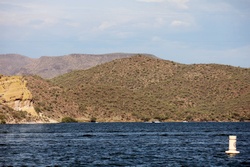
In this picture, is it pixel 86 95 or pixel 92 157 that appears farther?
pixel 86 95

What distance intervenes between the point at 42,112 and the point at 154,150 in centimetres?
11270

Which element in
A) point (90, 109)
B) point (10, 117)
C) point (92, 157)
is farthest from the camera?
point (90, 109)

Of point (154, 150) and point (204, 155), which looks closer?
point (204, 155)

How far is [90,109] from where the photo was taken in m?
184

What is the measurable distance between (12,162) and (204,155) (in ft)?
55.7

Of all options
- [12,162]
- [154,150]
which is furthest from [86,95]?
[12,162]

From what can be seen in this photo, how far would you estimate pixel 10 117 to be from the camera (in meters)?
155

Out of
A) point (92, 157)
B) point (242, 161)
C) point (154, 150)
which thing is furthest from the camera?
point (154, 150)

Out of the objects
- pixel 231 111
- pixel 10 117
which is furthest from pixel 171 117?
pixel 10 117

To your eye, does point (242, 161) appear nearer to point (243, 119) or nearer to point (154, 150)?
point (154, 150)

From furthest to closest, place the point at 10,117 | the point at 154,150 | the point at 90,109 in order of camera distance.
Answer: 1. the point at 90,109
2. the point at 10,117
3. the point at 154,150

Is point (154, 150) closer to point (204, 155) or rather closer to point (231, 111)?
point (204, 155)

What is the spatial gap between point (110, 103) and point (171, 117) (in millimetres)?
20560

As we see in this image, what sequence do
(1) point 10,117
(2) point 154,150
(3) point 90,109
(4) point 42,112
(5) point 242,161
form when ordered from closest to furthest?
(5) point 242,161
(2) point 154,150
(1) point 10,117
(4) point 42,112
(3) point 90,109
